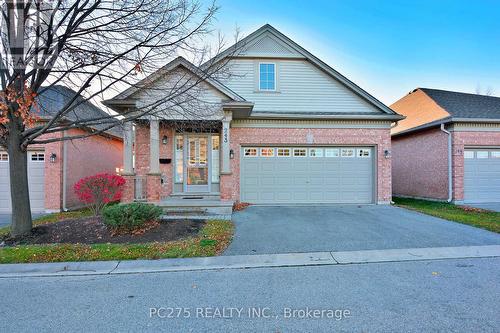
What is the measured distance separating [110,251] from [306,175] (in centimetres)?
840

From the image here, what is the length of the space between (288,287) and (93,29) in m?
6.77

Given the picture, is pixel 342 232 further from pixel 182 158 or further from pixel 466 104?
pixel 466 104

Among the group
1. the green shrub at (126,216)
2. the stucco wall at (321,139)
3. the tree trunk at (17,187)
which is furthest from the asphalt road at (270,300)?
the stucco wall at (321,139)

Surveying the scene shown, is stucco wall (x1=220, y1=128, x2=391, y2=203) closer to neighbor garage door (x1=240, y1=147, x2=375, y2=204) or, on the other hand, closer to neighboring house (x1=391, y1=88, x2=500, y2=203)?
neighbor garage door (x1=240, y1=147, x2=375, y2=204)

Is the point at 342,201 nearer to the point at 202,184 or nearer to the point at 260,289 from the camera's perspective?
the point at 202,184

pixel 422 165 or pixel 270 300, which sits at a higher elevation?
pixel 422 165

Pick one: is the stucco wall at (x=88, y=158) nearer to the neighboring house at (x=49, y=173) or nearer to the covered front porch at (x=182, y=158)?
the neighboring house at (x=49, y=173)

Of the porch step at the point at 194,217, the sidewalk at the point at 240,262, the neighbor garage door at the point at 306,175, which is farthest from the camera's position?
the neighbor garage door at the point at 306,175

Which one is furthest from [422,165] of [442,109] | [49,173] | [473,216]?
[49,173]

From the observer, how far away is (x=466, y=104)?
13.5 m

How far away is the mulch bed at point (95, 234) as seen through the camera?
598 cm

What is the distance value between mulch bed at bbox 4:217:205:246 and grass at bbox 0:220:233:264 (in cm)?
39

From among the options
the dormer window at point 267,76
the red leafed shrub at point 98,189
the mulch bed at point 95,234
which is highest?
the dormer window at point 267,76

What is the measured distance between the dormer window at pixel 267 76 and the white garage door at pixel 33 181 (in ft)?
32.4
